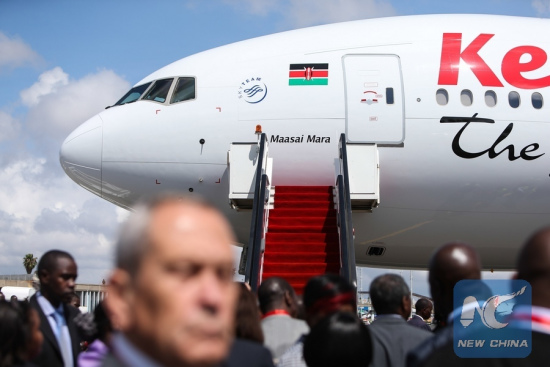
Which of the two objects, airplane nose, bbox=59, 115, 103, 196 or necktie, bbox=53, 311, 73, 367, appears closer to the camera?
necktie, bbox=53, 311, 73, 367

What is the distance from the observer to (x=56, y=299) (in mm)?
4539

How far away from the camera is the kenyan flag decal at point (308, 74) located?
11422 millimetres

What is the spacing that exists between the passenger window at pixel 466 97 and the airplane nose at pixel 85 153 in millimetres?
6247

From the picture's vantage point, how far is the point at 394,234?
39.3ft

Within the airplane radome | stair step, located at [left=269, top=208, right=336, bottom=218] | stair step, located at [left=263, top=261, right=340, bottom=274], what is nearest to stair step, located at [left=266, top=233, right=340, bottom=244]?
stair step, located at [left=269, top=208, right=336, bottom=218]

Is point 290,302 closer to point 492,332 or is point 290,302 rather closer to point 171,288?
point 492,332

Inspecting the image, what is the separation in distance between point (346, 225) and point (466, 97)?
11.5 feet

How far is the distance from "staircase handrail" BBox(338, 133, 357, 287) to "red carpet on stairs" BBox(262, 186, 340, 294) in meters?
0.61

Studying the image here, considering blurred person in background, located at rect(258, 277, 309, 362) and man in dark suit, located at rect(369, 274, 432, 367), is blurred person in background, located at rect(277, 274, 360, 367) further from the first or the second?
blurred person in background, located at rect(258, 277, 309, 362)

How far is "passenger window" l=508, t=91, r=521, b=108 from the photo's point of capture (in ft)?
37.2

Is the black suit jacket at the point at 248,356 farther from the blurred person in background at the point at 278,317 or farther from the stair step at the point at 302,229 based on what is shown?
the stair step at the point at 302,229

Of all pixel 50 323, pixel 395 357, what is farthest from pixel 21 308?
pixel 395 357

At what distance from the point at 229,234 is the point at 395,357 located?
222 centimetres

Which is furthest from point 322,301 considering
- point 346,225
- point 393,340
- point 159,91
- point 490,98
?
point 159,91
